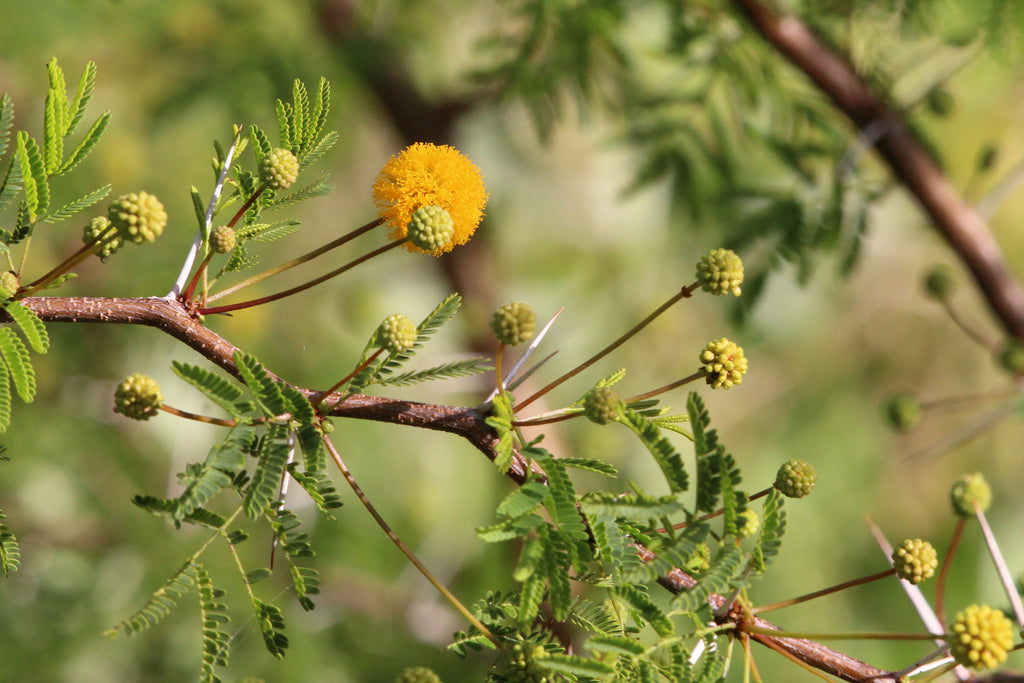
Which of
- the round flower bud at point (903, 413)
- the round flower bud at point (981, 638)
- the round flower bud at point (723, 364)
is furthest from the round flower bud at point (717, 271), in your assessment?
the round flower bud at point (903, 413)

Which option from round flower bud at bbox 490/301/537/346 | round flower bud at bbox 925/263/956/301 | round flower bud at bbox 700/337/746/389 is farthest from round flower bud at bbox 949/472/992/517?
round flower bud at bbox 925/263/956/301

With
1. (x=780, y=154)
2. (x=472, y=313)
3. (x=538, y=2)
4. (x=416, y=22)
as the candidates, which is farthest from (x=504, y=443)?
(x=416, y=22)

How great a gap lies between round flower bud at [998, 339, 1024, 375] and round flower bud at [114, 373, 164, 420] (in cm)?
189

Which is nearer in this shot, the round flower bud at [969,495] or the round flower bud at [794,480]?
the round flower bud at [794,480]

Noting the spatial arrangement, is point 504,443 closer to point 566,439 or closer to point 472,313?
point 472,313

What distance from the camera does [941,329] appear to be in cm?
509

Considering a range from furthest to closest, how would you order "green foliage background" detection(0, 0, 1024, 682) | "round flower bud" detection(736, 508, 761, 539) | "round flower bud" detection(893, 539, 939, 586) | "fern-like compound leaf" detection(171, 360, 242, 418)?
"green foliage background" detection(0, 0, 1024, 682) < "round flower bud" detection(893, 539, 939, 586) < "round flower bud" detection(736, 508, 761, 539) < "fern-like compound leaf" detection(171, 360, 242, 418)

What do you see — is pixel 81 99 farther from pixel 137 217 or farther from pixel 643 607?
pixel 643 607

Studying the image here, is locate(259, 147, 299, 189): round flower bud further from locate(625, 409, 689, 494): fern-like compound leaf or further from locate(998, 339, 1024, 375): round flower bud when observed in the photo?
locate(998, 339, 1024, 375): round flower bud

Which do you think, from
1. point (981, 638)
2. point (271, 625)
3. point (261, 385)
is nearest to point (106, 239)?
point (261, 385)

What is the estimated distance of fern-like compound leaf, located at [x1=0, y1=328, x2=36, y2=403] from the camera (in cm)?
88

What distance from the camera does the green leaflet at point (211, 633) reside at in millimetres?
886

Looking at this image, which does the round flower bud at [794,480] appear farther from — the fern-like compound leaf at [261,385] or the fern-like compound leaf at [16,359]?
the fern-like compound leaf at [16,359]

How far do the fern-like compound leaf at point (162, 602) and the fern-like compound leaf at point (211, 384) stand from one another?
19 cm
